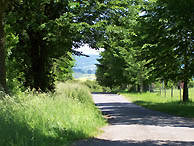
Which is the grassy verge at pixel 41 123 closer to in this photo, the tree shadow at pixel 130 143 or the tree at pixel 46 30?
the tree shadow at pixel 130 143

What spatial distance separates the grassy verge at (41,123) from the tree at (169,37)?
10.5 metres

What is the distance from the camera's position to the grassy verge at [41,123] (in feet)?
29.8

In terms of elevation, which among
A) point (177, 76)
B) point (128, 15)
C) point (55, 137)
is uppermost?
point (128, 15)

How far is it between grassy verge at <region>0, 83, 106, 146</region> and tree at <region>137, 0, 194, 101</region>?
34.6ft

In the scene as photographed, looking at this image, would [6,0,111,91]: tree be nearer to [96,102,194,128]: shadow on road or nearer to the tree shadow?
[96,102,194,128]: shadow on road

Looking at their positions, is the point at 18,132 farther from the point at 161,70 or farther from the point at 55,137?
the point at 161,70

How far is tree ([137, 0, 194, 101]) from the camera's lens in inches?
878

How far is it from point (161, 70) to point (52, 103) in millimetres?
14055

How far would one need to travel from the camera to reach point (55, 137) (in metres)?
10.5

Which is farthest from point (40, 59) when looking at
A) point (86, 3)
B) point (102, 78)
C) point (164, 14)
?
point (102, 78)

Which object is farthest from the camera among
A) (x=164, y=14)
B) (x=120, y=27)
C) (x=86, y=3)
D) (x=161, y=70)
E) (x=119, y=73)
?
(x=119, y=73)

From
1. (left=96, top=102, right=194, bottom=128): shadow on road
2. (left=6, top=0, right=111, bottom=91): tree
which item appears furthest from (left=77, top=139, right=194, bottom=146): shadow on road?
(left=6, top=0, right=111, bottom=91): tree

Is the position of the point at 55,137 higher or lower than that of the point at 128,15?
lower

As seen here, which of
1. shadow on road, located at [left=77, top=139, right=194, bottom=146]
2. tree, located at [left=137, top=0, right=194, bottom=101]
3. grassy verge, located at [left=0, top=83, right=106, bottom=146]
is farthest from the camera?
tree, located at [left=137, top=0, right=194, bottom=101]
